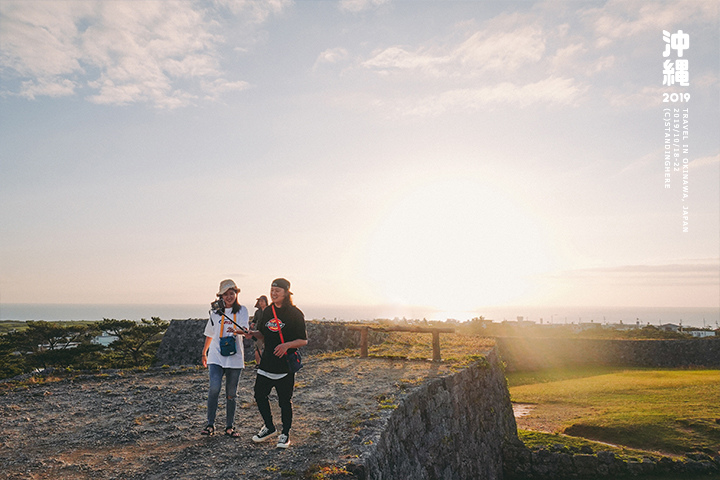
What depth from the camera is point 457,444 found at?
10289mm

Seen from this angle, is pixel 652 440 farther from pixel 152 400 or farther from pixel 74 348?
pixel 74 348

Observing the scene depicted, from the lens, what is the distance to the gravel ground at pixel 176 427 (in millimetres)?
5941

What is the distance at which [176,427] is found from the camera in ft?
25.8

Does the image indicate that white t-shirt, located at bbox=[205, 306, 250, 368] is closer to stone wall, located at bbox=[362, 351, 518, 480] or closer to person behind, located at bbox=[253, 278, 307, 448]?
person behind, located at bbox=[253, 278, 307, 448]

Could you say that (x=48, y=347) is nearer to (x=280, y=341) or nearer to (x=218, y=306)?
(x=218, y=306)

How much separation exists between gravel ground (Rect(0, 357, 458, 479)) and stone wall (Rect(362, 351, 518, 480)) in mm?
344

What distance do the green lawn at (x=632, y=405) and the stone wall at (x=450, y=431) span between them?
4529 millimetres

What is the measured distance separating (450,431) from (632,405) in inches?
579

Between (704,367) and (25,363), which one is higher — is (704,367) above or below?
above

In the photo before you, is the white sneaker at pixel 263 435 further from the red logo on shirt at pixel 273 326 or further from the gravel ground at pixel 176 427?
the red logo on shirt at pixel 273 326

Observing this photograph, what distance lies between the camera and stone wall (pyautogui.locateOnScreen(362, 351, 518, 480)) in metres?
7.31

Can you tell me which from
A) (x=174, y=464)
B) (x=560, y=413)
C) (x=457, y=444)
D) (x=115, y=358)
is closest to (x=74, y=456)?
(x=174, y=464)

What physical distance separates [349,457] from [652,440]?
47.1 ft

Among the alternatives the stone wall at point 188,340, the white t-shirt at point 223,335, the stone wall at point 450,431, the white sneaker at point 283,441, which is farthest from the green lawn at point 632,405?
the white t-shirt at point 223,335
